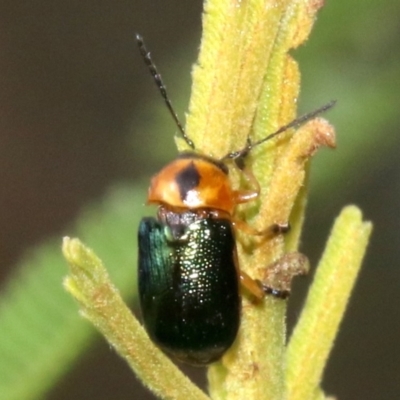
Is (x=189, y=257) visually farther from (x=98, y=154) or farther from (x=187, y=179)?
(x=98, y=154)

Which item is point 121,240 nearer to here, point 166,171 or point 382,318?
point 166,171

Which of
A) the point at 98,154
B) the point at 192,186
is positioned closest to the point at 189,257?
the point at 192,186

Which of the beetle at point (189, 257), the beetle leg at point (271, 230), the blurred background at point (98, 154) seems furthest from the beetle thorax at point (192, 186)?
the blurred background at point (98, 154)

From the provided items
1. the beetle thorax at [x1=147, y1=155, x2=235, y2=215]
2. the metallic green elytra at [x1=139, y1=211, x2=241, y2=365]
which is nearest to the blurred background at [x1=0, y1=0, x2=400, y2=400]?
the beetle thorax at [x1=147, y1=155, x2=235, y2=215]

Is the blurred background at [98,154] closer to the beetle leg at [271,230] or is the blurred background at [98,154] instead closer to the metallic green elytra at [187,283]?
the metallic green elytra at [187,283]

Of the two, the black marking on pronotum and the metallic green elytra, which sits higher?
the black marking on pronotum

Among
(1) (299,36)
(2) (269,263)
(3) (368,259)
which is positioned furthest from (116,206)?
(3) (368,259)

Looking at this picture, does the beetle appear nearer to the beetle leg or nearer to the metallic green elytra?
the metallic green elytra

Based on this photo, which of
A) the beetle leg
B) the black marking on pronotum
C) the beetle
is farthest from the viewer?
the black marking on pronotum
